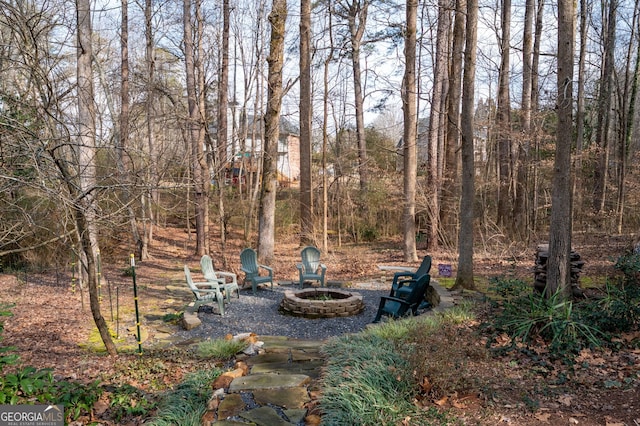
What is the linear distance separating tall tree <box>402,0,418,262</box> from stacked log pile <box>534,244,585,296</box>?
187 inches

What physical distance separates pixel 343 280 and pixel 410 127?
4037mm

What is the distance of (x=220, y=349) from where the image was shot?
4613mm

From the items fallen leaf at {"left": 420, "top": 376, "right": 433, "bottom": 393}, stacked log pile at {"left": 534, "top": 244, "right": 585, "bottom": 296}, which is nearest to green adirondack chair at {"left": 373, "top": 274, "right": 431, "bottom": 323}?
stacked log pile at {"left": 534, "top": 244, "right": 585, "bottom": 296}

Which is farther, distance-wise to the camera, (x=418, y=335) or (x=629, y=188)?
(x=629, y=188)

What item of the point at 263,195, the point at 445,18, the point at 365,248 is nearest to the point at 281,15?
the point at 263,195

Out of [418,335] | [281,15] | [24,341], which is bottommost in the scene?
[24,341]

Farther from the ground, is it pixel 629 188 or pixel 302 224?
pixel 629 188

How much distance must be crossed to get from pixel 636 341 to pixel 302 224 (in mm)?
10096

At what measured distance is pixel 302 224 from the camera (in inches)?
530

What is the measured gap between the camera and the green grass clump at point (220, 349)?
458cm

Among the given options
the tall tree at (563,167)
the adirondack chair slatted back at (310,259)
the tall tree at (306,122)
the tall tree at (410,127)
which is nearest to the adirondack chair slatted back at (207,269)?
the adirondack chair slatted back at (310,259)

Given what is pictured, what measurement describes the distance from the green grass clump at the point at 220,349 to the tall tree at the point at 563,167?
11.6ft

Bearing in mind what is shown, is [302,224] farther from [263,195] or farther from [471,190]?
[471,190]

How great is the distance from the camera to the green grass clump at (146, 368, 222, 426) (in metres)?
3.22
